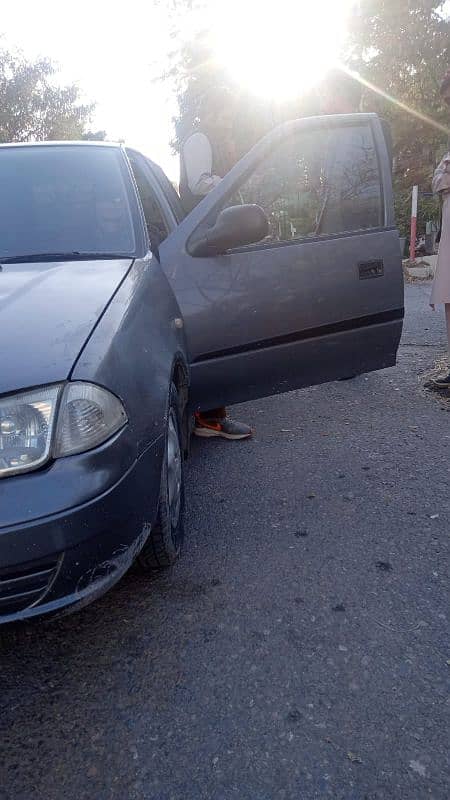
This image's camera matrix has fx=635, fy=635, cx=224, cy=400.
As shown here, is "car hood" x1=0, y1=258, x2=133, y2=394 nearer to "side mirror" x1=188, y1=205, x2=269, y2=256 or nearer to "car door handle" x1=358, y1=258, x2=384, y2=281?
"side mirror" x1=188, y1=205, x2=269, y2=256

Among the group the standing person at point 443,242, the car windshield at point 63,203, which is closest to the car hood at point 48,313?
the car windshield at point 63,203

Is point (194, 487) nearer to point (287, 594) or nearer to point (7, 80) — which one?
point (287, 594)

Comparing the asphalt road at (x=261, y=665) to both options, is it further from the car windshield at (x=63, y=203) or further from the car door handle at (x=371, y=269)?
the car windshield at (x=63, y=203)

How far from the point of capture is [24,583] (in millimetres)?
1533

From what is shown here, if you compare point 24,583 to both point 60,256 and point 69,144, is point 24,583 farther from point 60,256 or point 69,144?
point 69,144

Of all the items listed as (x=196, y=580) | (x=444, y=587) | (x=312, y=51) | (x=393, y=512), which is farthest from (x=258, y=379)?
(x=312, y=51)

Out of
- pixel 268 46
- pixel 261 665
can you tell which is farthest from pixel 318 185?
pixel 268 46

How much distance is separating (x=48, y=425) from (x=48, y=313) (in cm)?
45

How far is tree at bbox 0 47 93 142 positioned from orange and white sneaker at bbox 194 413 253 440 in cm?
2999

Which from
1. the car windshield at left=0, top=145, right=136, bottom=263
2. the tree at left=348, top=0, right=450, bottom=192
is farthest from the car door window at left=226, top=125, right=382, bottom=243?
the tree at left=348, top=0, right=450, bottom=192

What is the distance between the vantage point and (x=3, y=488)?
1.49 metres

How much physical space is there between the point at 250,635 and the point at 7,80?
32908 mm

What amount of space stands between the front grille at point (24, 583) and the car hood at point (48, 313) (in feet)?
1.41

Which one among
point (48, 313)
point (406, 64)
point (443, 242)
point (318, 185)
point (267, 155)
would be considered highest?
point (406, 64)
